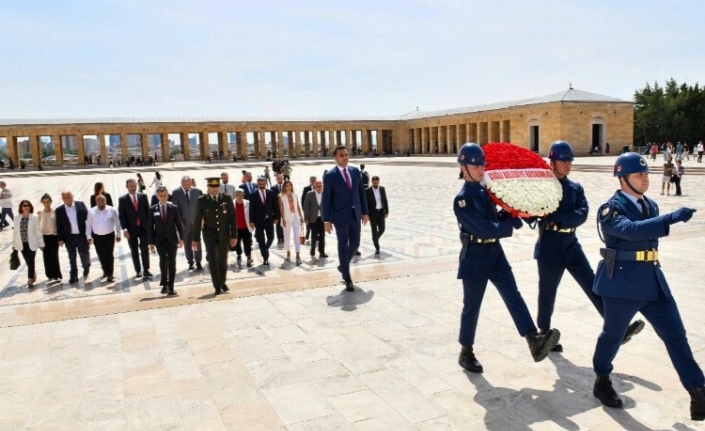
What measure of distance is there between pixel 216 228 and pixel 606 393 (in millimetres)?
5284

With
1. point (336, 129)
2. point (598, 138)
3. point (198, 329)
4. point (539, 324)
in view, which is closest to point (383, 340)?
point (539, 324)

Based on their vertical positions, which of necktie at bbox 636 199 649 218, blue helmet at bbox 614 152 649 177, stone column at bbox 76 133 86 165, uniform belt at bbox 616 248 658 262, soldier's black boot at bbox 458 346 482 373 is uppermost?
stone column at bbox 76 133 86 165

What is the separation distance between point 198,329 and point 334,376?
79.3 inches

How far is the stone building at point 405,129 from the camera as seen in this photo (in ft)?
152

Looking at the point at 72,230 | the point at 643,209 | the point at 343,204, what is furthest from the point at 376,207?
the point at 643,209

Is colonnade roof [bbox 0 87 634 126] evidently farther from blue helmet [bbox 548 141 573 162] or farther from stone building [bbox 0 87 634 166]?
blue helmet [bbox 548 141 573 162]

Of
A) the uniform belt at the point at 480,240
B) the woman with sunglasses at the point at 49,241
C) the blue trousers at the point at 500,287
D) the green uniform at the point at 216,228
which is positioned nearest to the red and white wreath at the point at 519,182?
the uniform belt at the point at 480,240

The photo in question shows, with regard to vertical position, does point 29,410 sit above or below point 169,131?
below

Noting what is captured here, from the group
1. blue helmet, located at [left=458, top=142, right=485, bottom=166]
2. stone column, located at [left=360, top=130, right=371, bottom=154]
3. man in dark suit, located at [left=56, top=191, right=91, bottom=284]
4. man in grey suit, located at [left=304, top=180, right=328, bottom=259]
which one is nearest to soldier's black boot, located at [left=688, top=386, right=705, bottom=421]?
blue helmet, located at [left=458, top=142, right=485, bottom=166]

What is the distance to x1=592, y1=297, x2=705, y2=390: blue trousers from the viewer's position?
3477mm

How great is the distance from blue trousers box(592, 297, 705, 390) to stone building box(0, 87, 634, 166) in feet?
146

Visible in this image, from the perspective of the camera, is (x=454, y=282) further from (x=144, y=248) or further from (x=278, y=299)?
(x=144, y=248)

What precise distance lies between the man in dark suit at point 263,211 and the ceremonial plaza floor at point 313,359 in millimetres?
1438

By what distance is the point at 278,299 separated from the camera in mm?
6914
